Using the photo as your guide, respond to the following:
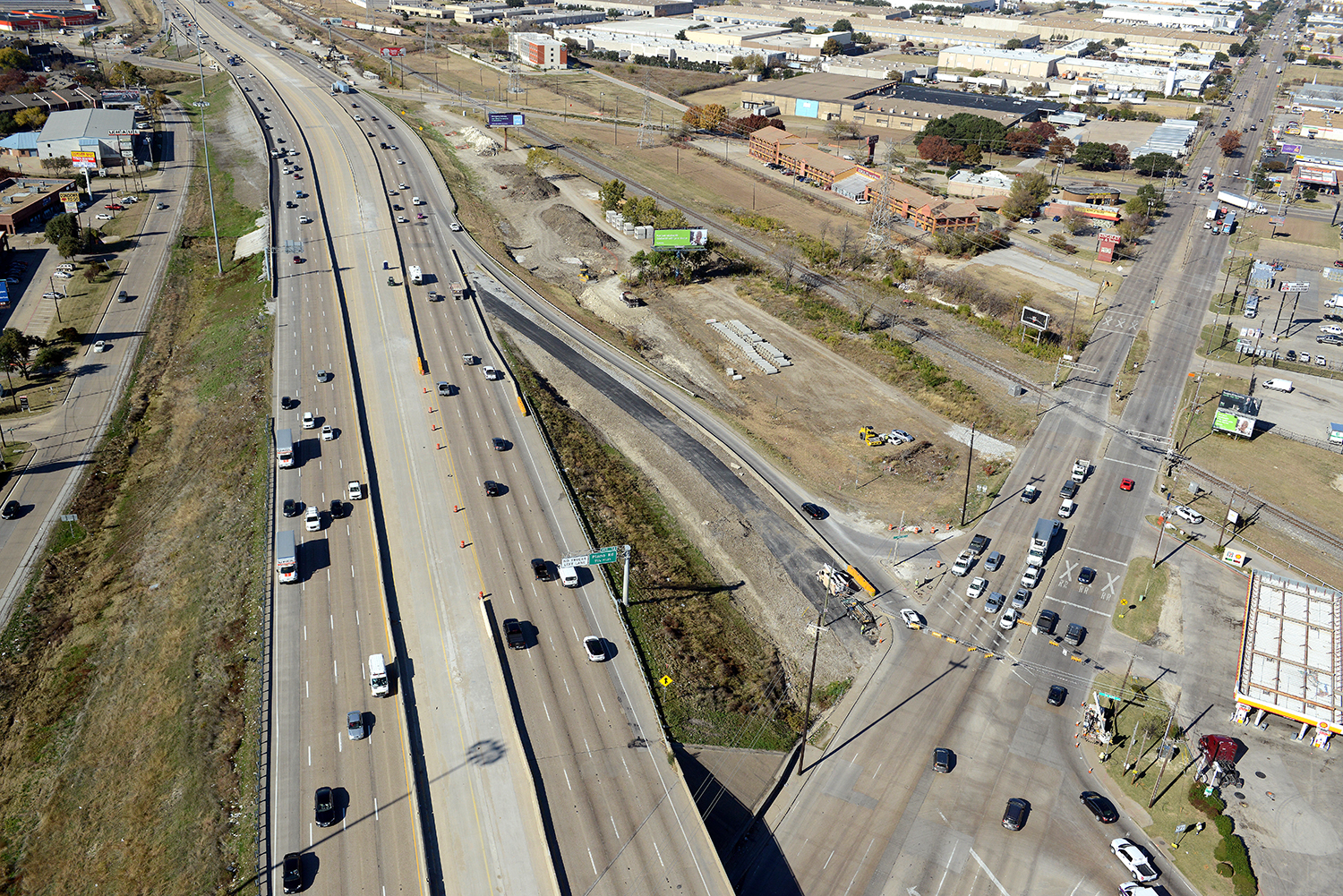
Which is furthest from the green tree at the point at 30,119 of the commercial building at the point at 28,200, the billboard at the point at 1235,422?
the billboard at the point at 1235,422

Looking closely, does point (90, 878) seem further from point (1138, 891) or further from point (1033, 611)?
point (1033, 611)

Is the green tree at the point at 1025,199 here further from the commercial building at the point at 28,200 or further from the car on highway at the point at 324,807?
the commercial building at the point at 28,200

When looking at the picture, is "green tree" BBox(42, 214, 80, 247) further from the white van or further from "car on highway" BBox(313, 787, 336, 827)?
"car on highway" BBox(313, 787, 336, 827)

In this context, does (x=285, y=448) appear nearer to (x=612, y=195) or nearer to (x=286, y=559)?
(x=286, y=559)

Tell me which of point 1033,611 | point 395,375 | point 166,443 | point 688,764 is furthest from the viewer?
point 395,375

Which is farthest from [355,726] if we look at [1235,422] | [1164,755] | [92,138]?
[92,138]

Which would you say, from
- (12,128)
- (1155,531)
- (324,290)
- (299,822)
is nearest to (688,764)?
(299,822)

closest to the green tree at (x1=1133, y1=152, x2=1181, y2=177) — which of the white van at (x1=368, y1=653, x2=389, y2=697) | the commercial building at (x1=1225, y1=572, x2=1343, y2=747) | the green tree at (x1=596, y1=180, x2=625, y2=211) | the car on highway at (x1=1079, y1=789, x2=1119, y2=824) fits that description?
the green tree at (x1=596, y1=180, x2=625, y2=211)
